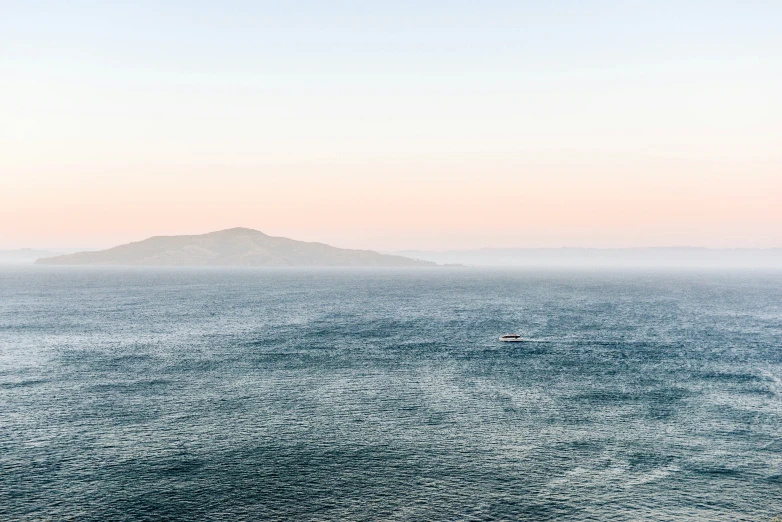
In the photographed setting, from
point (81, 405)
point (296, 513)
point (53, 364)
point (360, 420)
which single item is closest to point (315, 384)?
point (360, 420)

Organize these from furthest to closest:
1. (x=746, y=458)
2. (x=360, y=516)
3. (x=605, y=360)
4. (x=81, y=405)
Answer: (x=605, y=360) → (x=81, y=405) → (x=746, y=458) → (x=360, y=516)

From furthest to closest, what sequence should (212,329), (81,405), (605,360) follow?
(212,329) < (605,360) < (81,405)

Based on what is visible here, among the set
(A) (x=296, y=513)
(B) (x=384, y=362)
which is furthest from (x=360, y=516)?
(B) (x=384, y=362)

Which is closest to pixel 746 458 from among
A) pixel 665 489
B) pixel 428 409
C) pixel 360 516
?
pixel 665 489

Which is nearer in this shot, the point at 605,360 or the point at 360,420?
the point at 360,420

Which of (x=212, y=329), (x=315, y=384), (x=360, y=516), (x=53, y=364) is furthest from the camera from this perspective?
(x=212, y=329)

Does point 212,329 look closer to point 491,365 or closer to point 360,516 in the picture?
point 491,365

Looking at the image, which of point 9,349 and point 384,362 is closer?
point 384,362

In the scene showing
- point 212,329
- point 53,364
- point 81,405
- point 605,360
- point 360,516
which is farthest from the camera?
point 212,329

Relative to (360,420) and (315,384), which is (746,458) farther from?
(315,384)
